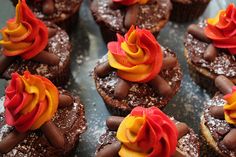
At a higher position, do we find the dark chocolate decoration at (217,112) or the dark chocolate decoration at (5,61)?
the dark chocolate decoration at (217,112)

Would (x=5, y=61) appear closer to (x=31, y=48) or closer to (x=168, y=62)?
(x=31, y=48)

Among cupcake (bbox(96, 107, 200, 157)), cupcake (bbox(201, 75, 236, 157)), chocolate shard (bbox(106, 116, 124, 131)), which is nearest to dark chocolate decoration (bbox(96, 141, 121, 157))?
cupcake (bbox(96, 107, 200, 157))

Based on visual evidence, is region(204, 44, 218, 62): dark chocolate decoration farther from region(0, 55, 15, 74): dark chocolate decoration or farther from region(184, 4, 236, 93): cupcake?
region(0, 55, 15, 74): dark chocolate decoration

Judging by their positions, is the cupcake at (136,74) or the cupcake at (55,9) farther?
the cupcake at (55,9)

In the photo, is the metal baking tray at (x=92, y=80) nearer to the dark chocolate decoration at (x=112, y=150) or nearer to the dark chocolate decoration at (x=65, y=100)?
the dark chocolate decoration at (x=65, y=100)

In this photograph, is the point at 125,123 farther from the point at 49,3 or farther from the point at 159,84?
the point at 49,3

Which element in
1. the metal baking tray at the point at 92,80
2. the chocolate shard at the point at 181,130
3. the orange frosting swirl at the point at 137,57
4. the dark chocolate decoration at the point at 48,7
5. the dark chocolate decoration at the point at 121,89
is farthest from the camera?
the dark chocolate decoration at the point at 48,7

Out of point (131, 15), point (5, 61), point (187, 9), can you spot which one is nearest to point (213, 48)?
point (131, 15)

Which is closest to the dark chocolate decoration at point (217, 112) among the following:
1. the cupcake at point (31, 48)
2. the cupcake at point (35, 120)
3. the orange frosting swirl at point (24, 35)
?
the cupcake at point (35, 120)
